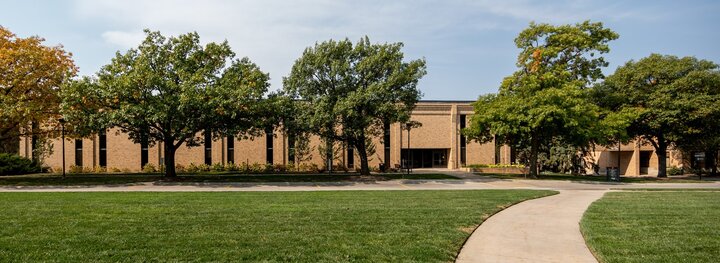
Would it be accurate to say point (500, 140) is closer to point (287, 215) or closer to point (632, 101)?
point (632, 101)

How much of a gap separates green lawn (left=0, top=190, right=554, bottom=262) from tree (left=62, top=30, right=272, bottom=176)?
11089 mm

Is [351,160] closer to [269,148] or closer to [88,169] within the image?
[269,148]

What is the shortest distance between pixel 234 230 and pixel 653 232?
28.7 feet

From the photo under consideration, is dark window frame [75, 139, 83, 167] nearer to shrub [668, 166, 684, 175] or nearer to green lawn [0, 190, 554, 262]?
green lawn [0, 190, 554, 262]

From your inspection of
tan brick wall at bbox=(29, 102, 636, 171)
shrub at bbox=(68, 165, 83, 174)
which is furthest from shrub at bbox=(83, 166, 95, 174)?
tan brick wall at bbox=(29, 102, 636, 171)

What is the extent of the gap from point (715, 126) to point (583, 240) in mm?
33584

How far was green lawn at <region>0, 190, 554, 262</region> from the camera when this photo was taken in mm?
7887

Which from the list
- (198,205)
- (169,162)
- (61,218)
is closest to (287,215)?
(198,205)

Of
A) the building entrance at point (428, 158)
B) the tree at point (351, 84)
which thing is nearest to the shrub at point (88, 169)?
the tree at point (351, 84)

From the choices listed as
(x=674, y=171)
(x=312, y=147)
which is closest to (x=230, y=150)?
(x=312, y=147)

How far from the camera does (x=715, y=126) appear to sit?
35406mm

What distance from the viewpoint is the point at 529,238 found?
32.0ft

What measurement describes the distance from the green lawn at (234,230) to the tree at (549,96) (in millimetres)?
17546

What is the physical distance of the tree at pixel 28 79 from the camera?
85.4 feet
